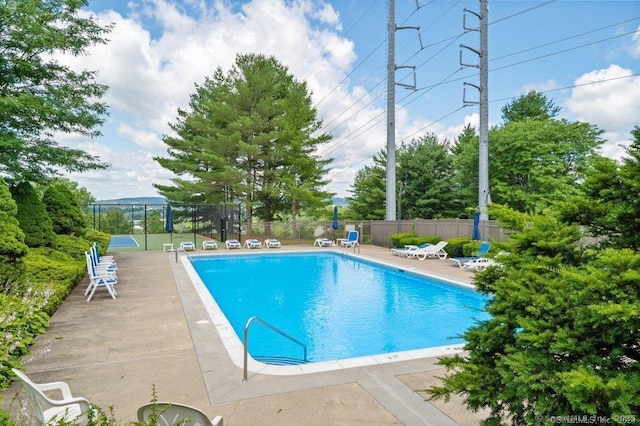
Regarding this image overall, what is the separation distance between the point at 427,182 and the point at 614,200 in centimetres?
3059

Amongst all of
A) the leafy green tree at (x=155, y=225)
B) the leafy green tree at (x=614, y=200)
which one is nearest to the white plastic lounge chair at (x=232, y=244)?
the leafy green tree at (x=155, y=225)

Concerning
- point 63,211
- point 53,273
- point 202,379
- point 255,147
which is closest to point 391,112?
point 255,147

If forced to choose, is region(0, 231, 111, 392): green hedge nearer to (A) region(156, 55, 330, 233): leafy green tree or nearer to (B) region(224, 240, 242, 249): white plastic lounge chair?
(B) region(224, 240, 242, 249): white plastic lounge chair

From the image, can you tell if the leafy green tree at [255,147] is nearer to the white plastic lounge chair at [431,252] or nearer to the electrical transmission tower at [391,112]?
the electrical transmission tower at [391,112]

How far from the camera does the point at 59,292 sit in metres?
7.19

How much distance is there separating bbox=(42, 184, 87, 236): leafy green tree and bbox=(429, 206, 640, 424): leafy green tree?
1315cm

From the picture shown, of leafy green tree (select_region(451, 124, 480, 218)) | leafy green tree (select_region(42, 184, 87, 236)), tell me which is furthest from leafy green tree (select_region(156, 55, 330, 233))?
leafy green tree (select_region(451, 124, 480, 218))

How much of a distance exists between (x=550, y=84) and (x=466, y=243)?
19167 mm

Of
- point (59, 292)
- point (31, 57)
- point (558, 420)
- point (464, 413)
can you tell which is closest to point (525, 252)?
point (558, 420)

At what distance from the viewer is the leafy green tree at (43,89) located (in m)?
9.54

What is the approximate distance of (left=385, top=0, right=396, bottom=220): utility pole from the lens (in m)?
20.9

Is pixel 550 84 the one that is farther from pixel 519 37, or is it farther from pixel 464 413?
pixel 464 413

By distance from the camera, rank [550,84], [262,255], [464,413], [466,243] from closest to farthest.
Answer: [464,413] < [466,243] < [262,255] < [550,84]

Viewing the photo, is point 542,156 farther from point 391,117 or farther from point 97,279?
point 97,279
